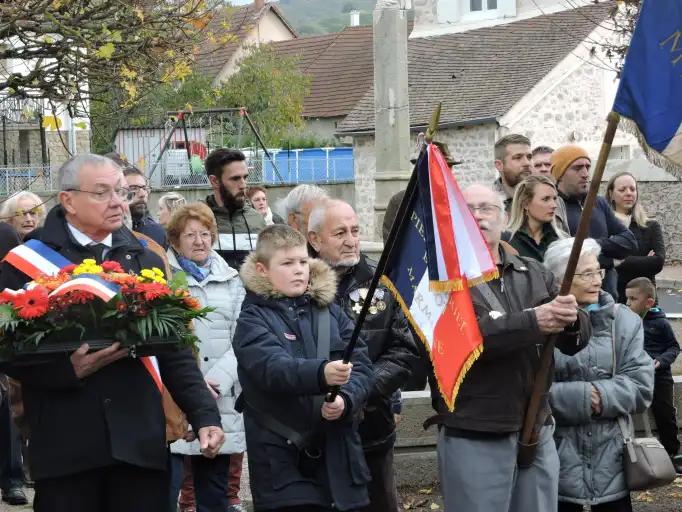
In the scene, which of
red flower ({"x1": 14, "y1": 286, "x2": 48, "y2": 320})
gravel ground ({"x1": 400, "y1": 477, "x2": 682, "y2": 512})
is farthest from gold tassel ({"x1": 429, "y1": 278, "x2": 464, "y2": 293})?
gravel ground ({"x1": 400, "y1": 477, "x2": 682, "y2": 512})

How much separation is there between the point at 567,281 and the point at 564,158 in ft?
10.8

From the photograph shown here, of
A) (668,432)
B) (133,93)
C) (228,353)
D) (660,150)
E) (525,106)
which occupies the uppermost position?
(525,106)

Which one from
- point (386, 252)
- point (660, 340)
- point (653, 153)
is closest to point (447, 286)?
point (386, 252)

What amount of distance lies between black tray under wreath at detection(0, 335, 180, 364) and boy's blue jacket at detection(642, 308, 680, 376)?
15.6ft

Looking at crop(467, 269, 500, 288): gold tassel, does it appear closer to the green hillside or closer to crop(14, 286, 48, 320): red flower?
crop(14, 286, 48, 320): red flower

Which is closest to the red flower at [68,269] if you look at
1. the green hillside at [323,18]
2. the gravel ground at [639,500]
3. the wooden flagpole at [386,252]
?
the wooden flagpole at [386,252]

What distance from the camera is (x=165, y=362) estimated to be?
532cm

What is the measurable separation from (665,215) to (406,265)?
23.4 meters

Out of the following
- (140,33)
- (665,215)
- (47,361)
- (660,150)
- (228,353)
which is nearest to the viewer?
(47,361)

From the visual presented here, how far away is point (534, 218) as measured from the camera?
740 centimetres

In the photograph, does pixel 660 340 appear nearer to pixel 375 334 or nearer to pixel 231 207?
pixel 231 207

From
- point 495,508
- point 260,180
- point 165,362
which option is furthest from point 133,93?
A: point 260,180

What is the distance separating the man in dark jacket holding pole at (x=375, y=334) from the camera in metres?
6.21

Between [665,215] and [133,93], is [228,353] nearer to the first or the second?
[133,93]
